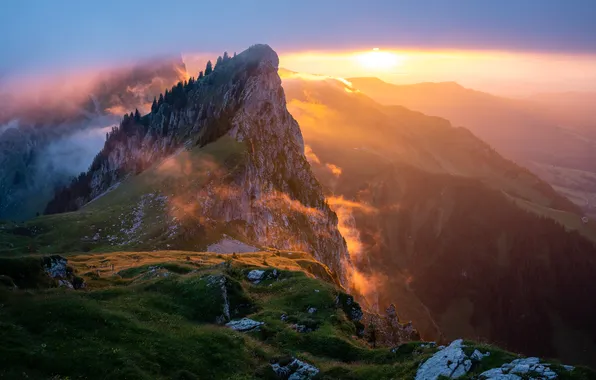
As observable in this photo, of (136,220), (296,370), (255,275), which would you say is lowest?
(136,220)

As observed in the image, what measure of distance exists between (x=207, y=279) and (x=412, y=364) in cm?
2658

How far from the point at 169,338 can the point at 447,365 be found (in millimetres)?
22383

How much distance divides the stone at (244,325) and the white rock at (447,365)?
1882 centimetres

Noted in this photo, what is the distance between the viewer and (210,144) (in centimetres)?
17150

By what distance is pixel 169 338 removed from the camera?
36.2 metres

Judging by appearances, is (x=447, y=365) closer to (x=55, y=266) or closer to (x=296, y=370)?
(x=296, y=370)

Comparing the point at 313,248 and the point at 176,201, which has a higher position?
the point at 176,201

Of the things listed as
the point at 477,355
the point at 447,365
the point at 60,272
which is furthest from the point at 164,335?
the point at 477,355

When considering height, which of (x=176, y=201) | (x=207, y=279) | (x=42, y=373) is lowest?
(x=176, y=201)

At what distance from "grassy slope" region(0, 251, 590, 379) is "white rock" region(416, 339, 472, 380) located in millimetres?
877

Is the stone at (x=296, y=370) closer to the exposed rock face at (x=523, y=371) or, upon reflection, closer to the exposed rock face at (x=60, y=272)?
the exposed rock face at (x=523, y=371)

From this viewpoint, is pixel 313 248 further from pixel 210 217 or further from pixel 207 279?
pixel 207 279

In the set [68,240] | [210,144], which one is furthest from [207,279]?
[210,144]

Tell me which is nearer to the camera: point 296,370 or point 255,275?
point 296,370
